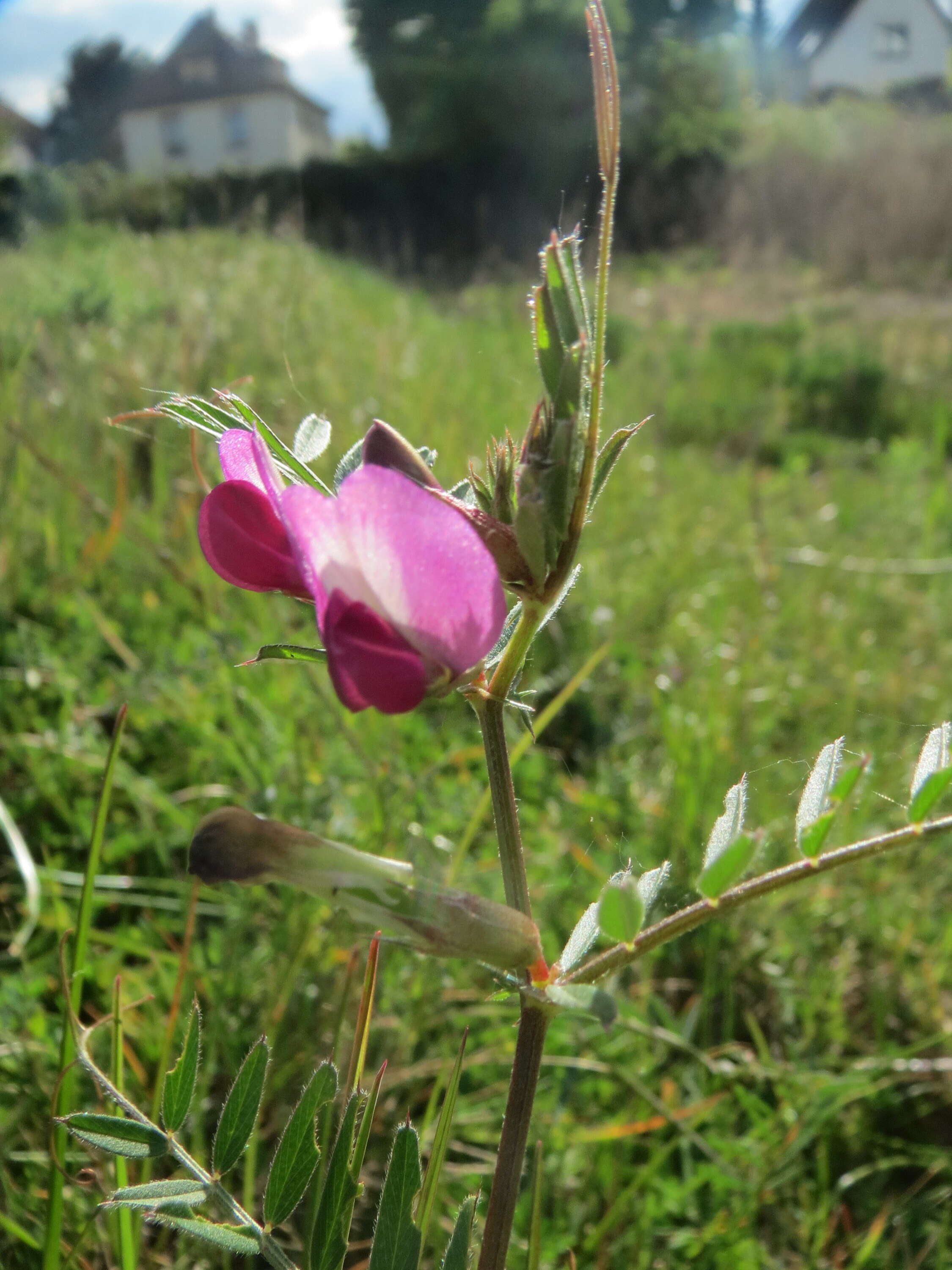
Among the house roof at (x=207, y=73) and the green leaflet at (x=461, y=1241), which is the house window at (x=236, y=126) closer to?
the house roof at (x=207, y=73)

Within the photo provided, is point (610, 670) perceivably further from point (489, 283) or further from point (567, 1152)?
point (489, 283)

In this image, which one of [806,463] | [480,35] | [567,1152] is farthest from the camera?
[480,35]

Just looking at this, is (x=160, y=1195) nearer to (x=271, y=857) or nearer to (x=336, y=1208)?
(x=336, y=1208)

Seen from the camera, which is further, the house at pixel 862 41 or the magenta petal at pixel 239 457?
the house at pixel 862 41

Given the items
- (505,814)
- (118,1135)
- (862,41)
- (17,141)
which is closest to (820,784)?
(505,814)

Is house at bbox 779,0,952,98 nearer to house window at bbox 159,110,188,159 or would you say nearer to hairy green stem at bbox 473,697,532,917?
hairy green stem at bbox 473,697,532,917

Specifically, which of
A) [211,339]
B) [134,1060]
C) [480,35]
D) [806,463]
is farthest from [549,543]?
[480,35]

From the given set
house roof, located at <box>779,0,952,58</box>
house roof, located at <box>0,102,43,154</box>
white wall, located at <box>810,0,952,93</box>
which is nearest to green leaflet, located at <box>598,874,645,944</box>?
house roof, located at <box>779,0,952,58</box>

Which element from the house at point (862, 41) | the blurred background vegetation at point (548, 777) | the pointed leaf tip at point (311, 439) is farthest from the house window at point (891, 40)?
the pointed leaf tip at point (311, 439)
